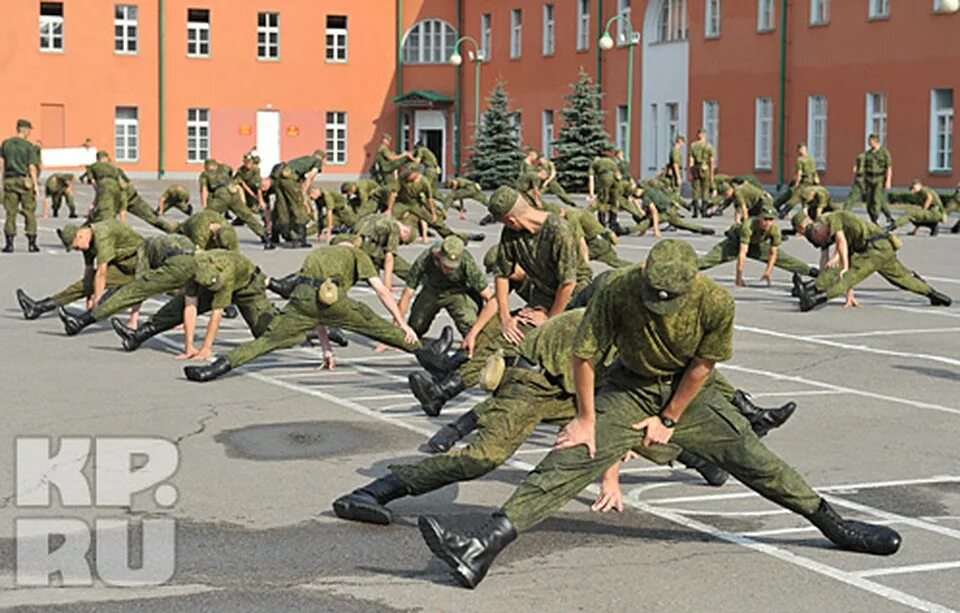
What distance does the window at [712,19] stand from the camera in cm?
5138

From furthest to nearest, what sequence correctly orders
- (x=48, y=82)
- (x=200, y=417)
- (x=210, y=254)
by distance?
(x=48, y=82)
(x=210, y=254)
(x=200, y=417)

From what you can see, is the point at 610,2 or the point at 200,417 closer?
the point at 200,417

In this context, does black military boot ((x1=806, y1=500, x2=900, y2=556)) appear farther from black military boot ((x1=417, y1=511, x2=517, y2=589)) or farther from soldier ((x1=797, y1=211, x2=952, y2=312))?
soldier ((x1=797, y1=211, x2=952, y2=312))

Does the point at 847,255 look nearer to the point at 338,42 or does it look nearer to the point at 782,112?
the point at 782,112

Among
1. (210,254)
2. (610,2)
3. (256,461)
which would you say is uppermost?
(610,2)


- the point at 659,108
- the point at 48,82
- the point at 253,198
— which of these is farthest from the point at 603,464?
the point at 48,82

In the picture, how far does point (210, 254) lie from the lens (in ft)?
50.9

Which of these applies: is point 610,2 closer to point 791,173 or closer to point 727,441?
point 791,173

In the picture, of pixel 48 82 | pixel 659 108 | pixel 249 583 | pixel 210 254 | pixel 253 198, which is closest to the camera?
pixel 249 583

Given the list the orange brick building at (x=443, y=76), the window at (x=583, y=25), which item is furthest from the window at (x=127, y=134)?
the window at (x=583, y=25)

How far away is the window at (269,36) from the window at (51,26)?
23.6 feet

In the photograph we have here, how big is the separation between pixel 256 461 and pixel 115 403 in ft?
8.94

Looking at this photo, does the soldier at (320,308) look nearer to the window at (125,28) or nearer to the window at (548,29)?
the window at (548,29)

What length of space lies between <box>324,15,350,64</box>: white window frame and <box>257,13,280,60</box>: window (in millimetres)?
2148
